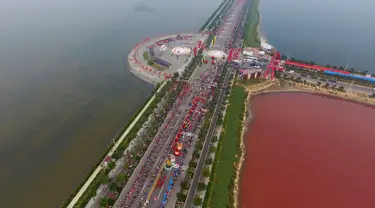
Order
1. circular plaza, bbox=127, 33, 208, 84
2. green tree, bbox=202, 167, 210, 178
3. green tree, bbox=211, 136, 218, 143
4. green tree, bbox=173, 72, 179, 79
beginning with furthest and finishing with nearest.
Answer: circular plaza, bbox=127, 33, 208, 84
green tree, bbox=173, 72, 179, 79
green tree, bbox=211, 136, 218, 143
green tree, bbox=202, 167, 210, 178

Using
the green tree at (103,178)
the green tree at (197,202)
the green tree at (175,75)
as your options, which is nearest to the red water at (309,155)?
the green tree at (197,202)

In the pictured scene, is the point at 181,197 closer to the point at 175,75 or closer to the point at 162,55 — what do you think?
the point at 175,75

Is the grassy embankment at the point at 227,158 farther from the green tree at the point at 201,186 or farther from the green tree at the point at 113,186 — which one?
the green tree at the point at 113,186

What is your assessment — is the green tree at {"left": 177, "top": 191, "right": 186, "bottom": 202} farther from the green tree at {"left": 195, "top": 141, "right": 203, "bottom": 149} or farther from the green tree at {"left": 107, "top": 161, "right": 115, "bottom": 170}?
the green tree at {"left": 107, "top": 161, "right": 115, "bottom": 170}

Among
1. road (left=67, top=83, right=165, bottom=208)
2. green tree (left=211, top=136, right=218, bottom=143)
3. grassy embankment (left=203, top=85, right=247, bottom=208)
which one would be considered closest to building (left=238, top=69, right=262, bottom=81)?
grassy embankment (left=203, top=85, right=247, bottom=208)

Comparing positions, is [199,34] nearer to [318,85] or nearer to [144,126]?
[318,85]

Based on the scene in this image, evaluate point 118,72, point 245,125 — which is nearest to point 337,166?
point 245,125

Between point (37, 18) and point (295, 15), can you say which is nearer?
point (37, 18)
